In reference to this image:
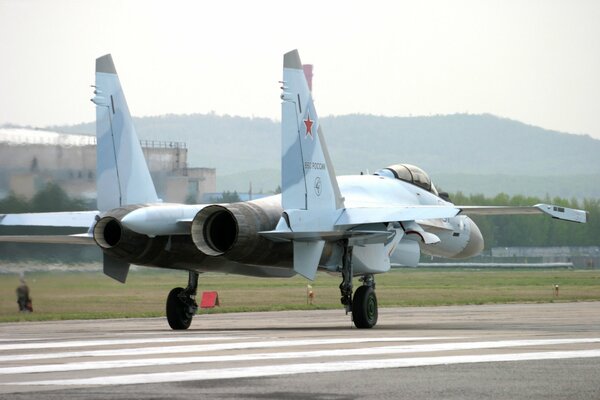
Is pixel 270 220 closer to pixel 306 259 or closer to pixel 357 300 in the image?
pixel 306 259

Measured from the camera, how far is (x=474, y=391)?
35.8ft

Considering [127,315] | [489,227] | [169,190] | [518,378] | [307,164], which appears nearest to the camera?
[518,378]

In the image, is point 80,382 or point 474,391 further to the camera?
point 80,382

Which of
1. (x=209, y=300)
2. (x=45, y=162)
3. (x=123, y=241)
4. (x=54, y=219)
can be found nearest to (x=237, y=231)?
(x=123, y=241)

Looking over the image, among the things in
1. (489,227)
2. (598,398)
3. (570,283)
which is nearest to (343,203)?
(598,398)

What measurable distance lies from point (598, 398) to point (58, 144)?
2359cm

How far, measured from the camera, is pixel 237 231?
21.2 metres

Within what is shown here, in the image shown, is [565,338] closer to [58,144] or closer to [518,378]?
[518,378]

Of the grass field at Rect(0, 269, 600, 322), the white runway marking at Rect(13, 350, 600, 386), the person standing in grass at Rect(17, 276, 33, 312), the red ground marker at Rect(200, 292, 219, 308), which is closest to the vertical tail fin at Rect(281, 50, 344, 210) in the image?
the white runway marking at Rect(13, 350, 600, 386)

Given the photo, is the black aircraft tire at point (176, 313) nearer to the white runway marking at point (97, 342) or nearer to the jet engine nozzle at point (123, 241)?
the jet engine nozzle at point (123, 241)

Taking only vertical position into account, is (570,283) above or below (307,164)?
below

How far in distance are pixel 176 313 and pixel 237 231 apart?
3.39 meters

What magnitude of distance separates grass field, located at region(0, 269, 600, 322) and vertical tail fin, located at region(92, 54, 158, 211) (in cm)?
707

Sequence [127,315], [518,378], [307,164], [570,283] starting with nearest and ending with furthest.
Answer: [518,378] < [307,164] < [127,315] < [570,283]
